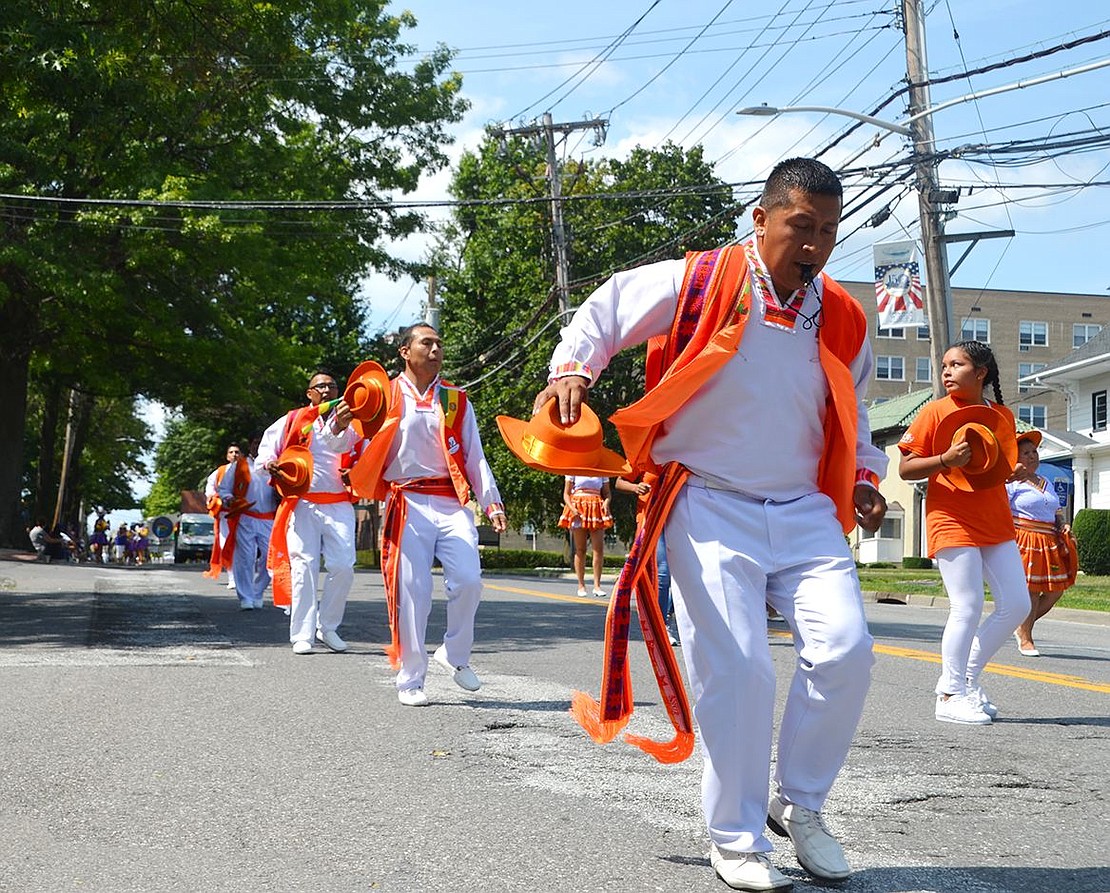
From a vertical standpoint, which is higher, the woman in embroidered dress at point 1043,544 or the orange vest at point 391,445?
the orange vest at point 391,445

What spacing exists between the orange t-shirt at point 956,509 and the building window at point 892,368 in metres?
80.8

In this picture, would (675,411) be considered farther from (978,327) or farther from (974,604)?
(978,327)

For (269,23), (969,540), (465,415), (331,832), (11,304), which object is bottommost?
(331,832)

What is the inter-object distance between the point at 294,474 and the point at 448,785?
17.9ft

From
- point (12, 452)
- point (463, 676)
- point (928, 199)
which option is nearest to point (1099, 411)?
point (928, 199)

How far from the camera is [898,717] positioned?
7.30 metres

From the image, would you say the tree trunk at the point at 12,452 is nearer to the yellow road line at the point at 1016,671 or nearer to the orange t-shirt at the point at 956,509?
the yellow road line at the point at 1016,671

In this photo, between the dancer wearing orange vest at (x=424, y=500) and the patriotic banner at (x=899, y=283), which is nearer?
the dancer wearing orange vest at (x=424, y=500)

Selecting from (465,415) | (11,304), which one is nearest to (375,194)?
(11,304)

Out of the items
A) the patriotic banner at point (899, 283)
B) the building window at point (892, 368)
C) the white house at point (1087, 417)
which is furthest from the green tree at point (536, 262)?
the building window at point (892, 368)

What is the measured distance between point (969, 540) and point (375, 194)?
28.8 meters

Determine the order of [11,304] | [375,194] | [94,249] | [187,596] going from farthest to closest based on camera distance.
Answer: [375,194], [11,304], [94,249], [187,596]

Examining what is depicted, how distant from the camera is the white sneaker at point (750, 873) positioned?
12.5 ft

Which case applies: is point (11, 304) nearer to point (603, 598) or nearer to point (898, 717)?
point (603, 598)
